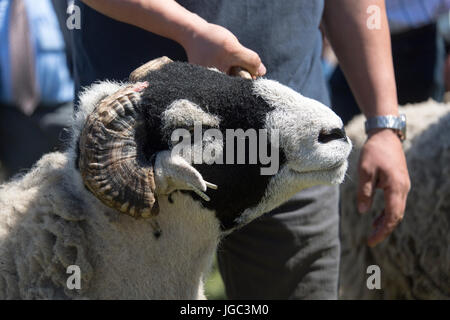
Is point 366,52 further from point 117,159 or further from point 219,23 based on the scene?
point 117,159

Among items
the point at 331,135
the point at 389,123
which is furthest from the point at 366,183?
the point at 331,135

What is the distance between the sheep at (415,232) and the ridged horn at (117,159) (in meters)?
1.64

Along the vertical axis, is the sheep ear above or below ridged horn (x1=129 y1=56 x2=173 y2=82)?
below

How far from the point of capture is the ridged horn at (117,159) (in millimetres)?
1663

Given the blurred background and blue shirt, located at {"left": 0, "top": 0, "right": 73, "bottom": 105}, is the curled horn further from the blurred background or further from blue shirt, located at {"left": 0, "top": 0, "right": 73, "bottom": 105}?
blue shirt, located at {"left": 0, "top": 0, "right": 73, "bottom": 105}

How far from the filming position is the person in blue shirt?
3760 millimetres

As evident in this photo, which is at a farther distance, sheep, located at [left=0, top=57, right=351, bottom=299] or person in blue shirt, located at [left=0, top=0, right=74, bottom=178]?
person in blue shirt, located at [left=0, top=0, right=74, bottom=178]

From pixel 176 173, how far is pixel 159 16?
0.52 m

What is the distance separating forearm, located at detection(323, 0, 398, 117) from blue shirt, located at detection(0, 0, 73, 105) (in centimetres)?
193

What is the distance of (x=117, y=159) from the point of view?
167 cm

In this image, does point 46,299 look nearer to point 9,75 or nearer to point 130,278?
point 130,278

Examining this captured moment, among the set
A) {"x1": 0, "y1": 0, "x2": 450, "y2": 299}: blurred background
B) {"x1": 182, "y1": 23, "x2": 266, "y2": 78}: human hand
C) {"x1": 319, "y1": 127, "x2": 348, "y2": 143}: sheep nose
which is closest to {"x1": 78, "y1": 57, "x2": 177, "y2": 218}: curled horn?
{"x1": 182, "y1": 23, "x2": 266, "y2": 78}: human hand
